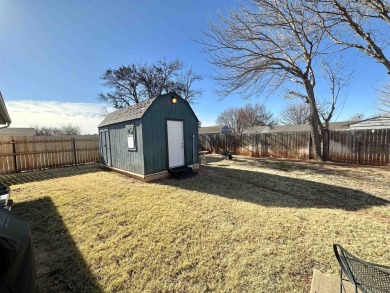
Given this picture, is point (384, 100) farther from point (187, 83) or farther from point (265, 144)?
point (187, 83)

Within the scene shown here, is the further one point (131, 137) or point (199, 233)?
point (131, 137)

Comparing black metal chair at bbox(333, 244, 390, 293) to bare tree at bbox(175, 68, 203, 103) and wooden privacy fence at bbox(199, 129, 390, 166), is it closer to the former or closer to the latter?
wooden privacy fence at bbox(199, 129, 390, 166)

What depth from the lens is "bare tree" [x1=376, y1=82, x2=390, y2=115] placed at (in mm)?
13848

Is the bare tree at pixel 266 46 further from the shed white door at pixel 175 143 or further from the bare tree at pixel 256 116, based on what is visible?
the bare tree at pixel 256 116

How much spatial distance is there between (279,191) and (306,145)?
6.83 m

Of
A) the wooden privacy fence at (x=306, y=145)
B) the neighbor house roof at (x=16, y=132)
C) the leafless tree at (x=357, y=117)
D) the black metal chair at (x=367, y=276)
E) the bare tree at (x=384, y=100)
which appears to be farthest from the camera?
the leafless tree at (x=357, y=117)

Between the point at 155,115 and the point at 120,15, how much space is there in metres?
4.22

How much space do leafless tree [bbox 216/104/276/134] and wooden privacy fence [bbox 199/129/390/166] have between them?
16.9 m

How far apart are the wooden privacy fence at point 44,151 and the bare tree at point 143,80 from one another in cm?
1136

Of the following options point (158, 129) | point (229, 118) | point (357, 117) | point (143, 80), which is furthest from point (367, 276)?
point (357, 117)

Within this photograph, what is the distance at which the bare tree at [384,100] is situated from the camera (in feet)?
45.4

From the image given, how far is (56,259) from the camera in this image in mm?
2461

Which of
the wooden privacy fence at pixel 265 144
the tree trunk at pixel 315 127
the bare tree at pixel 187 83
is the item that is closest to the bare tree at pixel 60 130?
the bare tree at pixel 187 83

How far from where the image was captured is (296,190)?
17.5ft
